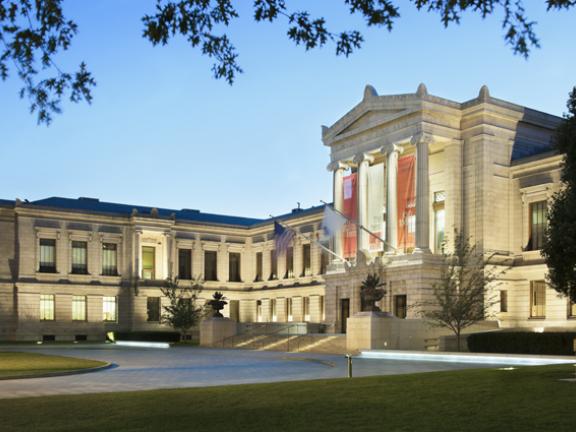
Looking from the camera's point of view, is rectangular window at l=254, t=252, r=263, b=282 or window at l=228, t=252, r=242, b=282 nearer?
rectangular window at l=254, t=252, r=263, b=282

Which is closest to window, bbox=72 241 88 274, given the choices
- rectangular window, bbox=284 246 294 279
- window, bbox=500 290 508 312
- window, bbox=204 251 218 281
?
window, bbox=204 251 218 281

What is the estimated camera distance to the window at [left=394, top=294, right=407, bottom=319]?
172 ft

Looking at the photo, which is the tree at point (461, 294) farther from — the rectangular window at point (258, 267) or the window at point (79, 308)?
the window at point (79, 308)

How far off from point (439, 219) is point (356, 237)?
6.61 metres

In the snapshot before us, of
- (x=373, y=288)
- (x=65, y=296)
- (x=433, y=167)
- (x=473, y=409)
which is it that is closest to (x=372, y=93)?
(x=433, y=167)

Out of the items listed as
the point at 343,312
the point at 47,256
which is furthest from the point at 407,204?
the point at 47,256

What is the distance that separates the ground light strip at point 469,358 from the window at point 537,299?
16.5 meters

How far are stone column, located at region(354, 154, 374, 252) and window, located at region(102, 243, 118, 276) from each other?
2884cm

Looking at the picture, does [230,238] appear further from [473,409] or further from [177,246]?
[473,409]

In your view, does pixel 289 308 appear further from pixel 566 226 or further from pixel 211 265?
pixel 566 226

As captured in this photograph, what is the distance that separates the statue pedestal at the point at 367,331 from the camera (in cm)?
4200

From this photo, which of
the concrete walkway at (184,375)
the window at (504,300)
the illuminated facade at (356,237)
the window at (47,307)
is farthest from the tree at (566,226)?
the window at (47,307)

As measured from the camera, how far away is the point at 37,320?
70438 mm

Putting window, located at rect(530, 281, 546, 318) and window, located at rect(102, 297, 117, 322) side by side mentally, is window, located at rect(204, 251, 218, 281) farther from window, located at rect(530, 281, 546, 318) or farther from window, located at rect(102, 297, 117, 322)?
window, located at rect(530, 281, 546, 318)
